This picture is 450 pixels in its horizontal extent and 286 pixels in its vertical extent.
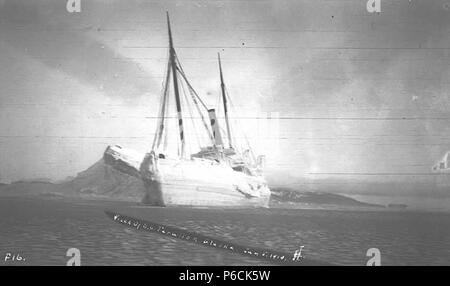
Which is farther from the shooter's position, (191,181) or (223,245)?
(191,181)

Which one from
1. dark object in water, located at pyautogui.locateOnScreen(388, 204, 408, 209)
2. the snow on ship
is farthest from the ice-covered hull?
dark object in water, located at pyautogui.locateOnScreen(388, 204, 408, 209)

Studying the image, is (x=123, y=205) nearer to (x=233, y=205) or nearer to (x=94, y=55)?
(x=233, y=205)

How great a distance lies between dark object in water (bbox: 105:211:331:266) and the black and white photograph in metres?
0.16

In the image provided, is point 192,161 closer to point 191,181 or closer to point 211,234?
point 191,181

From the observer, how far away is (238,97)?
13.9ft

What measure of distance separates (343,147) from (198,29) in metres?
1.44

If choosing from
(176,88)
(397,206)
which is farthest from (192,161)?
(397,206)

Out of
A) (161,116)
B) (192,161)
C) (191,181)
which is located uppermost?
(161,116)

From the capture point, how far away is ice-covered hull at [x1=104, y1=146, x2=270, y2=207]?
4188 mm

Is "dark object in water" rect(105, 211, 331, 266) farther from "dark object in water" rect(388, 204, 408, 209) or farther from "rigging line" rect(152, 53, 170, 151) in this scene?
"dark object in water" rect(388, 204, 408, 209)

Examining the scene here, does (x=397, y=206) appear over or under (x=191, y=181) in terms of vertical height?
under

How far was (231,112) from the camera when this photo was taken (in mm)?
4230

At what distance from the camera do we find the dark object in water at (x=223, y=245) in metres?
4.00

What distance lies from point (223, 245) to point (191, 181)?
1.79 ft
